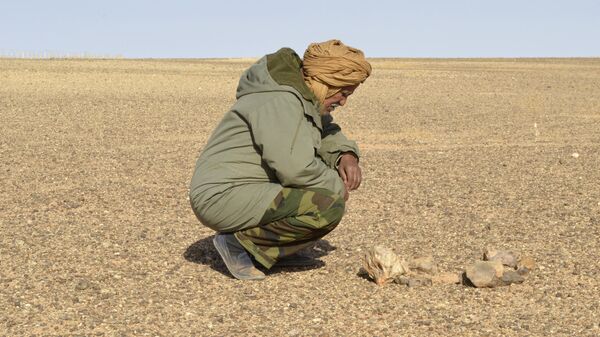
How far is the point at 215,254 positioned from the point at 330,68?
157 cm

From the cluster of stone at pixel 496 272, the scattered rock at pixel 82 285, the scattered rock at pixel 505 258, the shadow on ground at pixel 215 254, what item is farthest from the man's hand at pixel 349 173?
the scattered rock at pixel 82 285

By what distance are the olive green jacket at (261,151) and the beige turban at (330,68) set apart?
2.9 inches

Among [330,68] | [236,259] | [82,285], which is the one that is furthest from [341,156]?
[82,285]

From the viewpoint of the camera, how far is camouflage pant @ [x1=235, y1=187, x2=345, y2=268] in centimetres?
527

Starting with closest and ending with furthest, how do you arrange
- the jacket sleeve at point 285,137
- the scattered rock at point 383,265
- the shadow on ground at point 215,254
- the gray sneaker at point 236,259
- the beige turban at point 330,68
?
the jacket sleeve at point 285,137, the beige turban at point 330,68, the scattered rock at point 383,265, the gray sneaker at point 236,259, the shadow on ground at point 215,254

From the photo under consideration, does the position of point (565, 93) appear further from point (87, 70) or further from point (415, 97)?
point (87, 70)

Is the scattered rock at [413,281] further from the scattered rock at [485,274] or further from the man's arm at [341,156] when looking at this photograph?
the man's arm at [341,156]

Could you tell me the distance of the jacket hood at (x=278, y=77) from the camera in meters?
5.19

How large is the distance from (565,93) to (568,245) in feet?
52.3

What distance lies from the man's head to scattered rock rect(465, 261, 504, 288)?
1159 millimetres

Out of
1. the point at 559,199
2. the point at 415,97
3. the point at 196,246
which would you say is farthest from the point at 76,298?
the point at 415,97

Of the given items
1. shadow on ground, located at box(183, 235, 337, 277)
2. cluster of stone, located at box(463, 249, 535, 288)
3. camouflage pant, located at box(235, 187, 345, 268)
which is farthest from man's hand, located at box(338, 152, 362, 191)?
cluster of stone, located at box(463, 249, 535, 288)

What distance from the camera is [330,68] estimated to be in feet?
17.4

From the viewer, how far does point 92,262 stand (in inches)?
235
